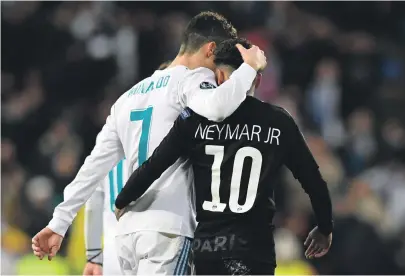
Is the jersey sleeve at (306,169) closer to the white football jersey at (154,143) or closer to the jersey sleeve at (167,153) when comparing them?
the white football jersey at (154,143)

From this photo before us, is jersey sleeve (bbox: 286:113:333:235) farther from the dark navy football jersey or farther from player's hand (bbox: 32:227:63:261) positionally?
player's hand (bbox: 32:227:63:261)

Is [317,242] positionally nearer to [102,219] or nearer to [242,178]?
[242,178]

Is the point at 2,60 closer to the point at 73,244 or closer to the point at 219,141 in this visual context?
the point at 73,244

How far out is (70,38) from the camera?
12617mm

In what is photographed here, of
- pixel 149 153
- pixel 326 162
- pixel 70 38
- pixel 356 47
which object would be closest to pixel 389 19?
pixel 356 47

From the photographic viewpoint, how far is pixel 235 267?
4.32m

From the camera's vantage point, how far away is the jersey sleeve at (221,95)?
4305 millimetres

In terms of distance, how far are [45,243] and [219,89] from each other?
121 cm

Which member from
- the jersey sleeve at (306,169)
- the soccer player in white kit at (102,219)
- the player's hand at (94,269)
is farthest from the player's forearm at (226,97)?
the player's hand at (94,269)

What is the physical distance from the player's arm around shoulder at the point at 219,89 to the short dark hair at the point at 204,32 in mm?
288

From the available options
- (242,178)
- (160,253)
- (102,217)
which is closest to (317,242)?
(242,178)

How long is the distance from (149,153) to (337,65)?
8519mm

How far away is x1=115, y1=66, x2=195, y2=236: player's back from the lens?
462 centimetres

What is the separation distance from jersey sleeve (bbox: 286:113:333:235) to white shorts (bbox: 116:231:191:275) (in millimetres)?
620
